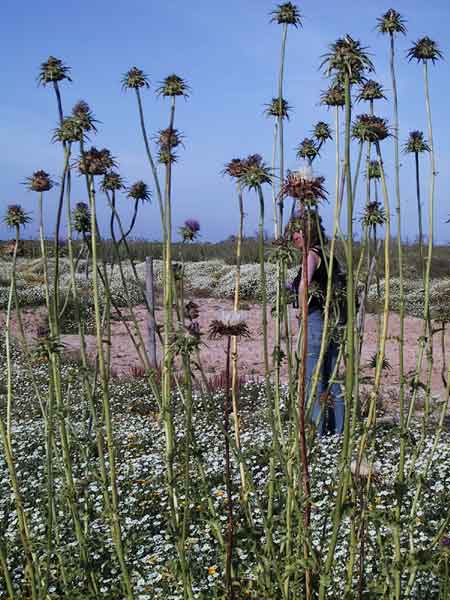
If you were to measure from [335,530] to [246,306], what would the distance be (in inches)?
599

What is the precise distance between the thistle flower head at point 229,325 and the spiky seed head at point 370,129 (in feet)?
2.00

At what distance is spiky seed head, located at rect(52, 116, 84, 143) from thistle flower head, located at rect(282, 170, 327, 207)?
71cm

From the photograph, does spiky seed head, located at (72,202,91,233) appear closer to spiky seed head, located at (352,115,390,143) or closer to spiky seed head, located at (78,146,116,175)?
spiky seed head, located at (78,146,116,175)

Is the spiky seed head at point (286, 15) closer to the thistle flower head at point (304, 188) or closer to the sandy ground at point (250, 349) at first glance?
the thistle flower head at point (304, 188)

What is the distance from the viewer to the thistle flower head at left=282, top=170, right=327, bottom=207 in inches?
73.4

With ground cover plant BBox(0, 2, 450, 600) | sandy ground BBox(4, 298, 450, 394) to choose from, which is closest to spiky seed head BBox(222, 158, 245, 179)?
ground cover plant BBox(0, 2, 450, 600)

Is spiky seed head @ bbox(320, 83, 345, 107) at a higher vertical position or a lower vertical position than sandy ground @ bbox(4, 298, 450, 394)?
higher

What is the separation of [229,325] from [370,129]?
2.26 feet

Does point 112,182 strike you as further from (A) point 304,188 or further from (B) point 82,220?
(A) point 304,188

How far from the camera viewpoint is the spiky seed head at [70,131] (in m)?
2.26

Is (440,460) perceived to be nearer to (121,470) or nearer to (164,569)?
(121,470)

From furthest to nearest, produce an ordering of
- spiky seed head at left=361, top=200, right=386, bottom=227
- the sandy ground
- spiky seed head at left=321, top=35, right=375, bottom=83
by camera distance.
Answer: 1. the sandy ground
2. spiky seed head at left=361, top=200, right=386, bottom=227
3. spiky seed head at left=321, top=35, right=375, bottom=83

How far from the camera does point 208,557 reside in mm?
3520

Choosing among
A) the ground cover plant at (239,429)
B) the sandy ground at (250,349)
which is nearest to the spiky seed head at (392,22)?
the ground cover plant at (239,429)
